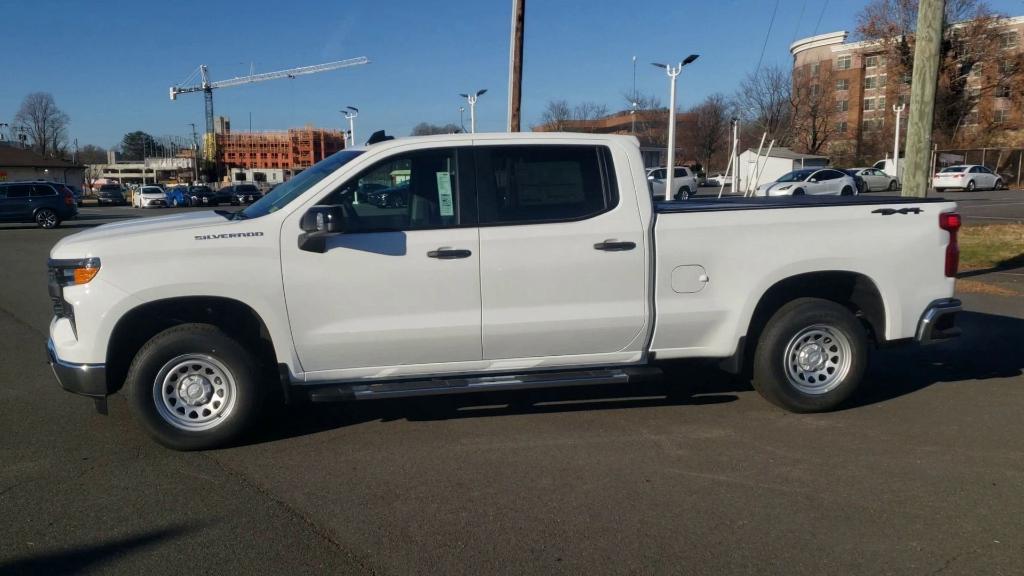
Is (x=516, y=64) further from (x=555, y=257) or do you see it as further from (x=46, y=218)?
(x=46, y=218)

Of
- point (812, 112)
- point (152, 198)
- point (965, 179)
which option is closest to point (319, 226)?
point (965, 179)

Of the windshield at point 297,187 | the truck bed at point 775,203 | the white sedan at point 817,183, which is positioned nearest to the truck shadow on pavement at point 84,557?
the windshield at point 297,187

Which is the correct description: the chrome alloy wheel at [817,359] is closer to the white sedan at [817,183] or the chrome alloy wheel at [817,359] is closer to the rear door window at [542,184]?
the rear door window at [542,184]

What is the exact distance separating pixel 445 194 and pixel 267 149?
276ft

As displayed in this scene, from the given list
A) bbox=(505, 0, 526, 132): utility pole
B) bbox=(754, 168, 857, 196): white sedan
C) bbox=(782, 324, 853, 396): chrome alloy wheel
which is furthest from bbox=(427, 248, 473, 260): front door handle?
bbox=(754, 168, 857, 196): white sedan

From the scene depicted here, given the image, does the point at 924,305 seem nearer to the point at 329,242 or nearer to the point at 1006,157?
the point at 329,242

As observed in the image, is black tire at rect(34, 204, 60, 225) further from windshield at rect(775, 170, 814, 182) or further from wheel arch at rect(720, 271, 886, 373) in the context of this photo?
wheel arch at rect(720, 271, 886, 373)

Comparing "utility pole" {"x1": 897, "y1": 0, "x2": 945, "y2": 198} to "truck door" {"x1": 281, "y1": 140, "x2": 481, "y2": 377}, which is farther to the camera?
"utility pole" {"x1": 897, "y1": 0, "x2": 945, "y2": 198}

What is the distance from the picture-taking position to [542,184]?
5.52m

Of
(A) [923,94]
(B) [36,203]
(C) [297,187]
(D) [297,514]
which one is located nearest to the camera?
(D) [297,514]

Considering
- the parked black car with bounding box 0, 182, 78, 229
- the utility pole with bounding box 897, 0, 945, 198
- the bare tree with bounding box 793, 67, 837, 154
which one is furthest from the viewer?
the bare tree with bounding box 793, 67, 837, 154

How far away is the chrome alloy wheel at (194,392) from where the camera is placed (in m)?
5.10

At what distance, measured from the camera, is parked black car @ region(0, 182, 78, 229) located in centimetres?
2886

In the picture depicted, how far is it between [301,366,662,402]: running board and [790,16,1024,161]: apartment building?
63.3 metres
